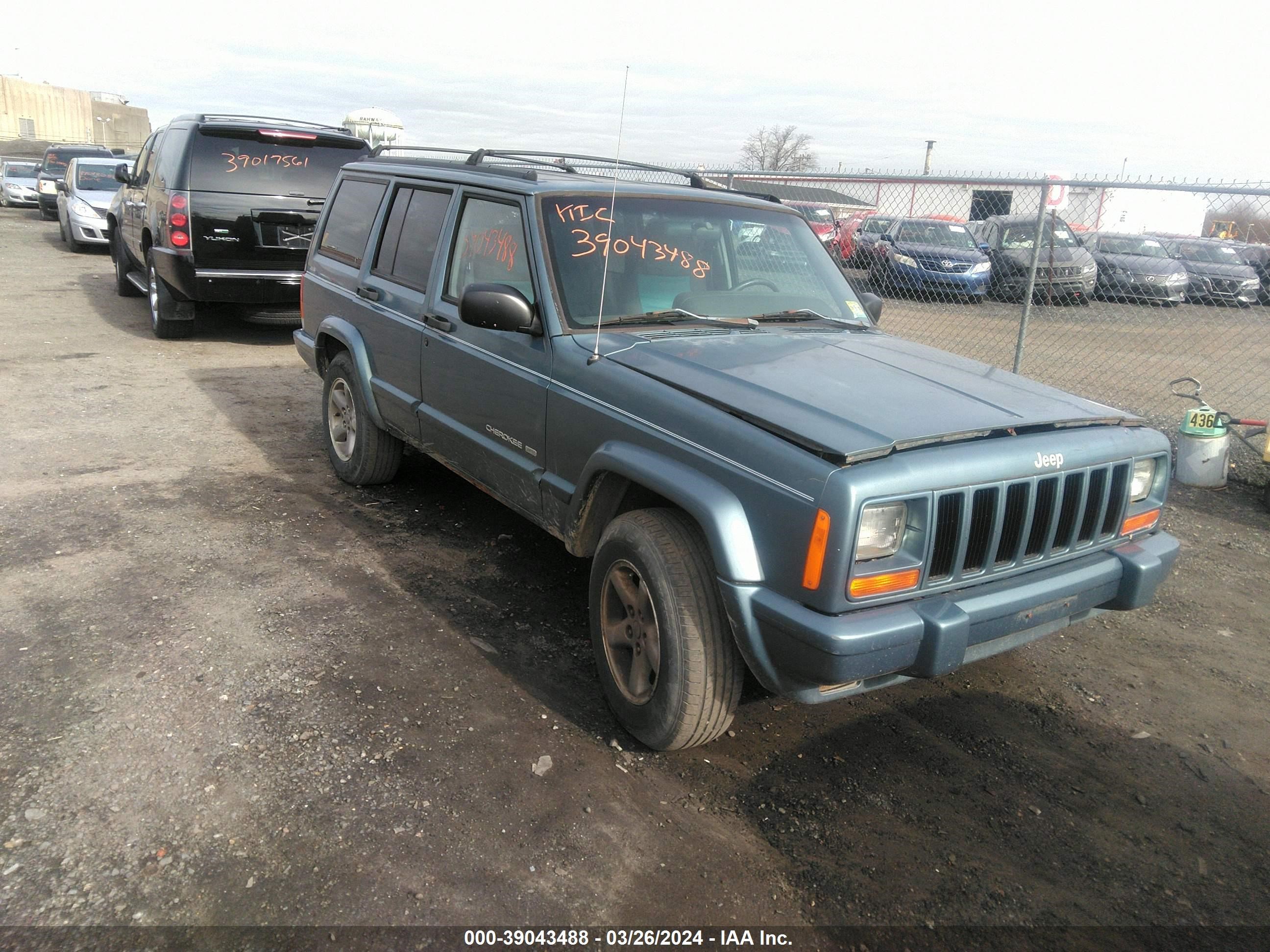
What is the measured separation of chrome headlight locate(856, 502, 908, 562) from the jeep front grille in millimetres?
112

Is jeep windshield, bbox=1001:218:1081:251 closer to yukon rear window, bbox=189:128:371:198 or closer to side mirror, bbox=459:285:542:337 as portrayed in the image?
yukon rear window, bbox=189:128:371:198

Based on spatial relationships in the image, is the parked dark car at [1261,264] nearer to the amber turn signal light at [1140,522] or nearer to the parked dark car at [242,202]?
the amber turn signal light at [1140,522]

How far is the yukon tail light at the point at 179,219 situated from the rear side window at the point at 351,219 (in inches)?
138

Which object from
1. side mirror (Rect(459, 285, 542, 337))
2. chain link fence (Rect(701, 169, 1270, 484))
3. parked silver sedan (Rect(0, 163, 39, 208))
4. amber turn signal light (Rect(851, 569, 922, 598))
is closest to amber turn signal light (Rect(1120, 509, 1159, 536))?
amber turn signal light (Rect(851, 569, 922, 598))

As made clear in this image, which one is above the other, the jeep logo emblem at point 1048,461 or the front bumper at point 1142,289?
the front bumper at point 1142,289

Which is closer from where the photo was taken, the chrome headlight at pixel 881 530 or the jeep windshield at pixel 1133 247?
the chrome headlight at pixel 881 530

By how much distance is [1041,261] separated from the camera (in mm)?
11789

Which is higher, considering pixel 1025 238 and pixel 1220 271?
pixel 1025 238

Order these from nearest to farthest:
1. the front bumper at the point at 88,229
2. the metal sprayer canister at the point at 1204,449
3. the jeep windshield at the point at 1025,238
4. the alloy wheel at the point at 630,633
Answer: the alloy wheel at the point at 630,633, the metal sprayer canister at the point at 1204,449, the jeep windshield at the point at 1025,238, the front bumper at the point at 88,229

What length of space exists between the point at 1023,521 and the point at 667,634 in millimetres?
1158

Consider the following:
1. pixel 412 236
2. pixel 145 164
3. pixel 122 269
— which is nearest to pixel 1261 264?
pixel 412 236

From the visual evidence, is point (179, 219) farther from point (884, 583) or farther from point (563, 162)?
point (884, 583)

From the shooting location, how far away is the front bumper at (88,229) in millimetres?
16703

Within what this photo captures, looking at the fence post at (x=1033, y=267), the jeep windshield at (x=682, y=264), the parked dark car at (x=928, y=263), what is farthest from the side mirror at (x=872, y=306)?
the parked dark car at (x=928, y=263)
